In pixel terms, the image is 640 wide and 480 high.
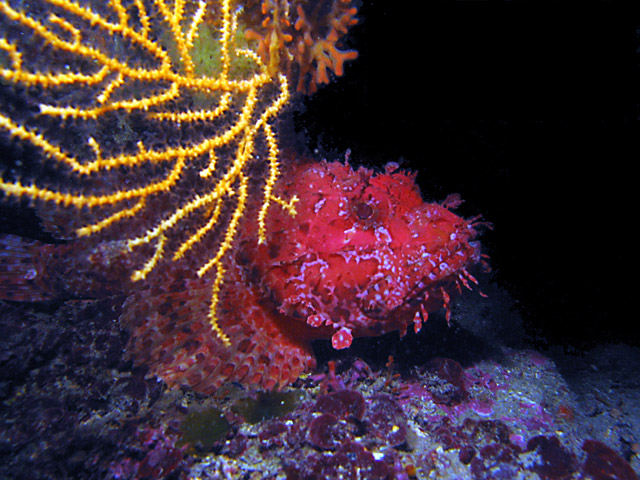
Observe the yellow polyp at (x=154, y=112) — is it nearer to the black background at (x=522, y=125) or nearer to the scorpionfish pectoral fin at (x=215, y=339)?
the scorpionfish pectoral fin at (x=215, y=339)

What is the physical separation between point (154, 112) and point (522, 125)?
302 cm

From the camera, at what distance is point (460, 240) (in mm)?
3086

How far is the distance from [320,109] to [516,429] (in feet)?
11.4

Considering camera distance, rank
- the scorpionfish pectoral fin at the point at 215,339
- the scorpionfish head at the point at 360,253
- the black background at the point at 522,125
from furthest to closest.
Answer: the scorpionfish pectoral fin at the point at 215,339
the scorpionfish head at the point at 360,253
the black background at the point at 522,125

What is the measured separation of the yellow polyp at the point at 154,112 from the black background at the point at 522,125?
26.9 inches

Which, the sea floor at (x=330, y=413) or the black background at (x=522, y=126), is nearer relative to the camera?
the black background at (x=522, y=126)

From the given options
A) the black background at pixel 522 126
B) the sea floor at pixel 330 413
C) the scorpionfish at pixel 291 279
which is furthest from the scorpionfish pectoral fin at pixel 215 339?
the black background at pixel 522 126

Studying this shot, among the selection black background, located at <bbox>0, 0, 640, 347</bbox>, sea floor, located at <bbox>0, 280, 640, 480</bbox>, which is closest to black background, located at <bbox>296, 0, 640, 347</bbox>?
black background, located at <bbox>0, 0, 640, 347</bbox>

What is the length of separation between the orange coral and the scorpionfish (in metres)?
0.95

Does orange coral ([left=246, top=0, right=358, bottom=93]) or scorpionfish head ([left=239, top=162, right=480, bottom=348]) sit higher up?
orange coral ([left=246, top=0, right=358, bottom=93])

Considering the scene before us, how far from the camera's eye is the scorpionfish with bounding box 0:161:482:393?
125 inches

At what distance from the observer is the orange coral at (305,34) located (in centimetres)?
283

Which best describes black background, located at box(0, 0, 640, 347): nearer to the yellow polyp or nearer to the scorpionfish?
the scorpionfish

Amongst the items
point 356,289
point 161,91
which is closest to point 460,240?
point 356,289
